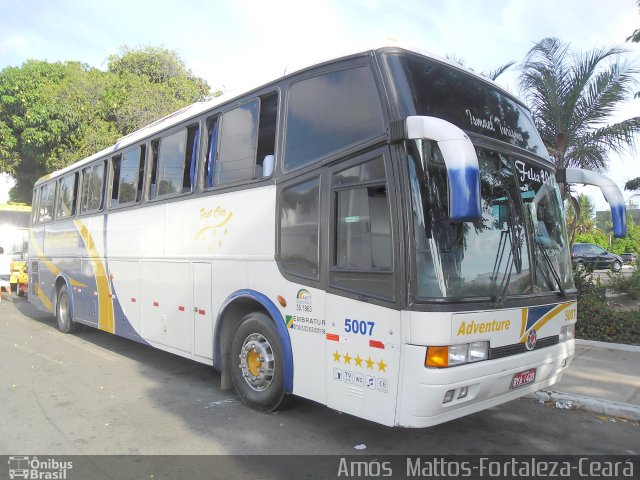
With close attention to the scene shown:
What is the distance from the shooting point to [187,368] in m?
7.44

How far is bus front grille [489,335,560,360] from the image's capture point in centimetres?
395

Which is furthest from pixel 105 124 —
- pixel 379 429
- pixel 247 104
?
pixel 379 429

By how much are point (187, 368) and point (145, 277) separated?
1.50 m

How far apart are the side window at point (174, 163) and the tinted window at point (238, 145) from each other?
0.65 m

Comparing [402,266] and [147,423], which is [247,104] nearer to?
[402,266]

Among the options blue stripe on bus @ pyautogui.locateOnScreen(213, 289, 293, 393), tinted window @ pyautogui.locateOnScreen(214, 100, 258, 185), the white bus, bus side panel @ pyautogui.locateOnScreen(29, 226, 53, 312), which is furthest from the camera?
bus side panel @ pyautogui.locateOnScreen(29, 226, 53, 312)

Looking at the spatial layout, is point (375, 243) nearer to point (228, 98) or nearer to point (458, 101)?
point (458, 101)

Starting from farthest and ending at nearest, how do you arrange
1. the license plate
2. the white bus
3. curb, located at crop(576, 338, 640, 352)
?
curb, located at crop(576, 338, 640, 352)
the license plate
the white bus

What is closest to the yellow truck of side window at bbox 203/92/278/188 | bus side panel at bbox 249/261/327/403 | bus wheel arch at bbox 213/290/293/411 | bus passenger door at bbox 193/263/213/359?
bus passenger door at bbox 193/263/213/359

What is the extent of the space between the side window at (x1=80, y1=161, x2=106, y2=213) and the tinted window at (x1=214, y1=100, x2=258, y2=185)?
12.9 ft

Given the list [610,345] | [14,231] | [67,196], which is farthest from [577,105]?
[14,231]

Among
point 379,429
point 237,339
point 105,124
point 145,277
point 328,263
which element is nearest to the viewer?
point 328,263

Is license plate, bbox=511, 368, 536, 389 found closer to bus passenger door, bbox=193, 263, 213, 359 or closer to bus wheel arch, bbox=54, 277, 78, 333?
bus passenger door, bbox=193, 263, 213, 359

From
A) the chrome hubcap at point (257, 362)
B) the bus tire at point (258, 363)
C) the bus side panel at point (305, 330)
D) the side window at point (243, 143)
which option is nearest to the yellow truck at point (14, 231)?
the side window at point (243, 143)
